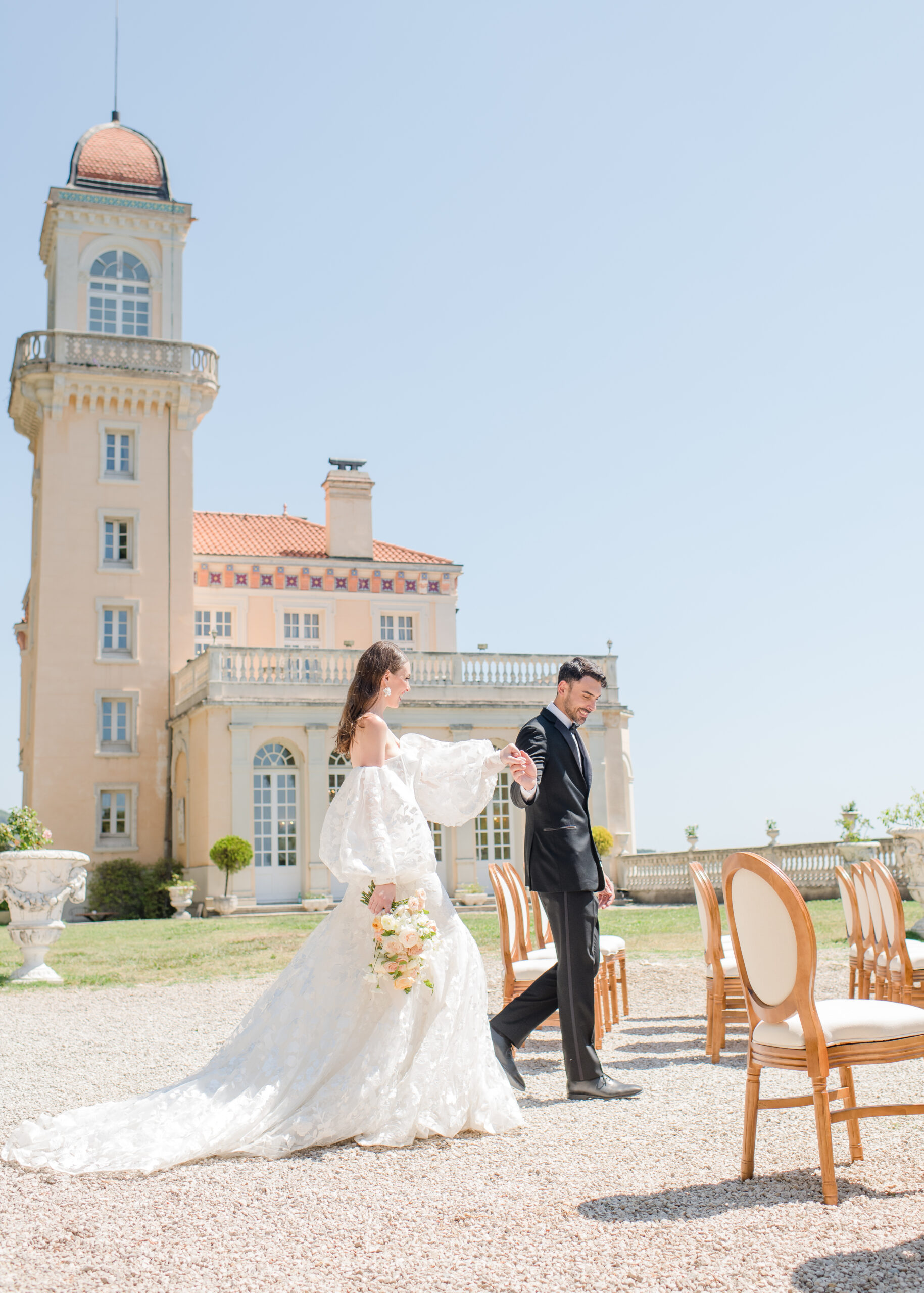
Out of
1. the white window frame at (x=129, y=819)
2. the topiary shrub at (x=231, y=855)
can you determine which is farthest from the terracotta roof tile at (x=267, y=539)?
the topiary shrub at (x=231, y=855)

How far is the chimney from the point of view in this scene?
110ft

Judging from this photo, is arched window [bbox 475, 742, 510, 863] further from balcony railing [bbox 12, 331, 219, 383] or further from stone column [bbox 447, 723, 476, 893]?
balcony railing [bbox 12, 331, 219, 383]

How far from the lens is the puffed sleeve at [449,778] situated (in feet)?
17.6

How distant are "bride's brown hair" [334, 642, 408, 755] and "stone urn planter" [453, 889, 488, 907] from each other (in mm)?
21161

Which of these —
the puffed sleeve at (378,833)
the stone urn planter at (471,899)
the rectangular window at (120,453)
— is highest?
the rectangular window at (120,453)

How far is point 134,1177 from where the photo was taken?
4180mm

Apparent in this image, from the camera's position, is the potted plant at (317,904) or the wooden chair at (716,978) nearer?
the wooden chair at (716,978)

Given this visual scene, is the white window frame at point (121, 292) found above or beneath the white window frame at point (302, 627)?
above

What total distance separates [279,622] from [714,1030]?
89.3 feet

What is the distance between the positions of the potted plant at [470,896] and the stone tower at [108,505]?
306 inches

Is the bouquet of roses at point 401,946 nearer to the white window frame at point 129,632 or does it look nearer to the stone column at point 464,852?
the stone column at point 464,852

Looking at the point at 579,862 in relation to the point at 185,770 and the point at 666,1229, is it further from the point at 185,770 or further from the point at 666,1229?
the point at 185,770

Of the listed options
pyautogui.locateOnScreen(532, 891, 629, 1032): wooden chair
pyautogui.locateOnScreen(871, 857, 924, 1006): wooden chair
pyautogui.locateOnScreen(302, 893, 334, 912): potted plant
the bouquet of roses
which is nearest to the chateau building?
pyautogui.locateOnScreen(302, 893, 334, 912): potted plant

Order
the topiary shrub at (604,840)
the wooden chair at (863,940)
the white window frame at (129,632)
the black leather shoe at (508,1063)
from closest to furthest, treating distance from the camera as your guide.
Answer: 1. the black leather shoe at (508,1063)
2. the wooden chair at (863,940)
3. the topiary shrub at (604,840)
4. the white window frame at (129,632)
